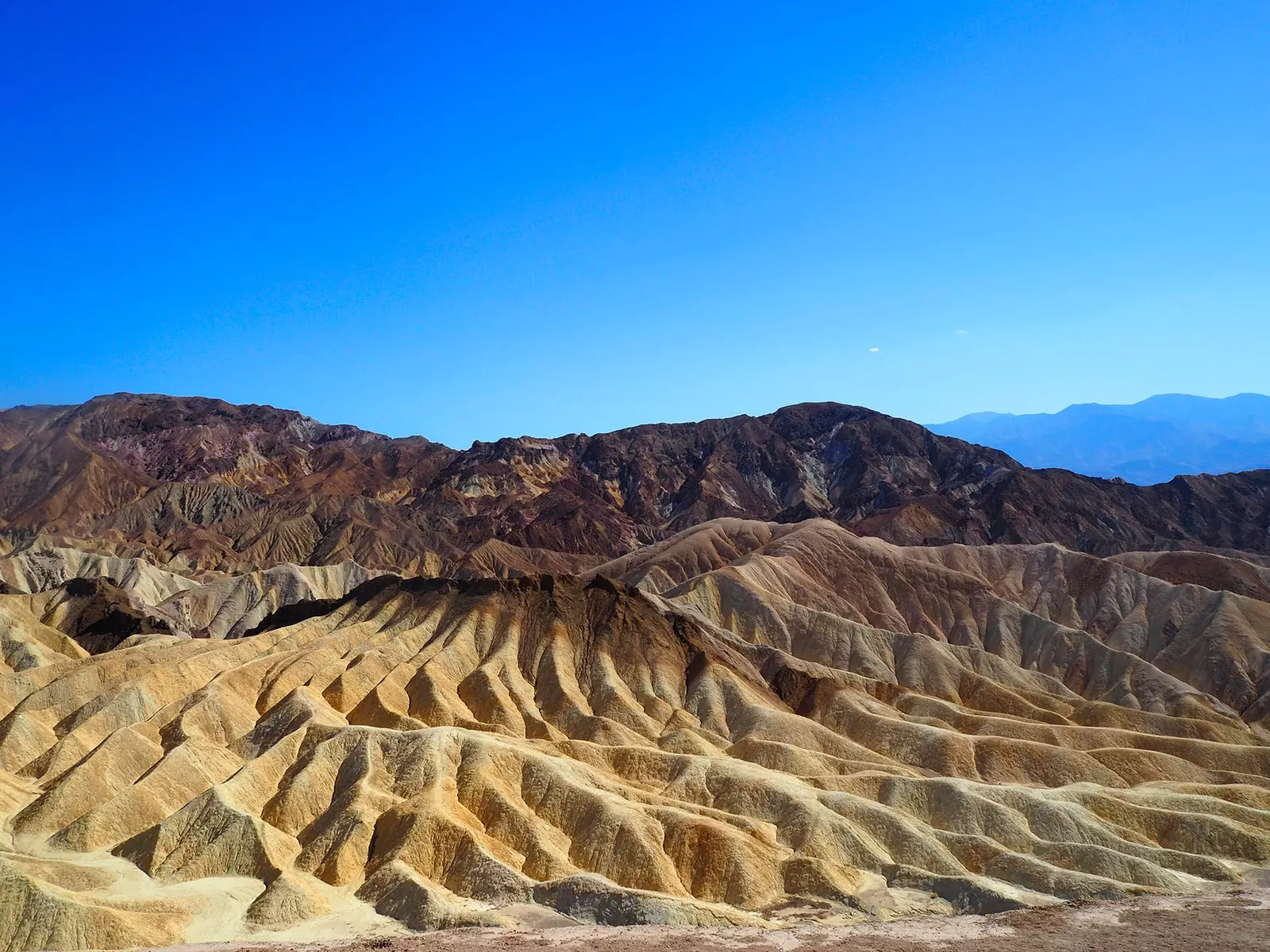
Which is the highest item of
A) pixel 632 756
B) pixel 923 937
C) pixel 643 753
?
pixel 643 753

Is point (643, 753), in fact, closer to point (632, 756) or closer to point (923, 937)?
point (632, 756)

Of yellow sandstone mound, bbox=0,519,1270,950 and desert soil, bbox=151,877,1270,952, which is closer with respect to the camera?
desert soil, bbox=151,877,1270,952

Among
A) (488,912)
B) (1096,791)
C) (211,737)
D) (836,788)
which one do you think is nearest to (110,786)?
(211,737)

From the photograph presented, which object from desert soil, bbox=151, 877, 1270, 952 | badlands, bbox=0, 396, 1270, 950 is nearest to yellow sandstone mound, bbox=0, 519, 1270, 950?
badlands, bbox=0, 396, 1270, 950

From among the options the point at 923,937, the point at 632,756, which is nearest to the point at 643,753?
the point at 632,756

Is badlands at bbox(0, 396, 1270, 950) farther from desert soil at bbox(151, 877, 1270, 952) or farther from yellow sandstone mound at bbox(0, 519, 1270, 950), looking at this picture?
desert soil at bbox(151, 877, 1270, 952)

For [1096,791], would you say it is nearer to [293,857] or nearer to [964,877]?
[964,877]
